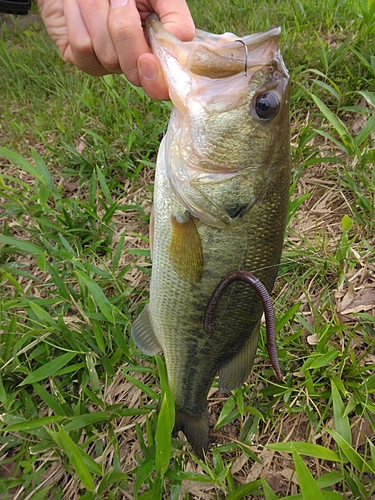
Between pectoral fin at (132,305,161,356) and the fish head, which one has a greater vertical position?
the fish head

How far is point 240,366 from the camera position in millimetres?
1676

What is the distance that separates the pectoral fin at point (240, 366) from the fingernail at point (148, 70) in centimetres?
109

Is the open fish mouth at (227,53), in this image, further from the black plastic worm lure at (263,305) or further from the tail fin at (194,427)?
the tail fin at (194,427)

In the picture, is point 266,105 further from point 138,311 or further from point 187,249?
point 138,311

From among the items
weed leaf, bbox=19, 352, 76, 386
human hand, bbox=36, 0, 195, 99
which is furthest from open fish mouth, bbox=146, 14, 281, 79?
weed leaf, bbox=19, 352, 76, 386

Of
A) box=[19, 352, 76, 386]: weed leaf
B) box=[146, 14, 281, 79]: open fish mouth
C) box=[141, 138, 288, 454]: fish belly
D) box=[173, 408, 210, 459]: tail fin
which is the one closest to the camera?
box=[146, 14, 281, 79]: open fish mouth

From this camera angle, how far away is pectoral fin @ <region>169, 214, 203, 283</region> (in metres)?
1.53

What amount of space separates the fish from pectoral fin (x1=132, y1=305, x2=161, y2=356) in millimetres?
228

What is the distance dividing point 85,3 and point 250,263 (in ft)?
4.09

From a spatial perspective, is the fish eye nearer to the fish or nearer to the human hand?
the fish

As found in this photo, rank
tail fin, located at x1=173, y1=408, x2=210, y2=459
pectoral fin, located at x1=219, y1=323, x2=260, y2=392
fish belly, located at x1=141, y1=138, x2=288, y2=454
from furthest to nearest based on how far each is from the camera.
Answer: tail fin, located at x1=173, y1=408, x2=210, y2=459 < pectoral fin, located at x1=219, y1=323, x2=260, y2=392 < fish belly, located at x1=141, y1=138, x2=288, y2=454

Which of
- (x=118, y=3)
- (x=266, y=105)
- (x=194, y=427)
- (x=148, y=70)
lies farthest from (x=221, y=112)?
(x=194, y=427)

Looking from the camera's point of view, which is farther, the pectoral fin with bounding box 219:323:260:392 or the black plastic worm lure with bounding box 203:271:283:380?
the pectoral fin with bounding box 219:323:260:392

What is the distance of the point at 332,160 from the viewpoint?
2672 mm
